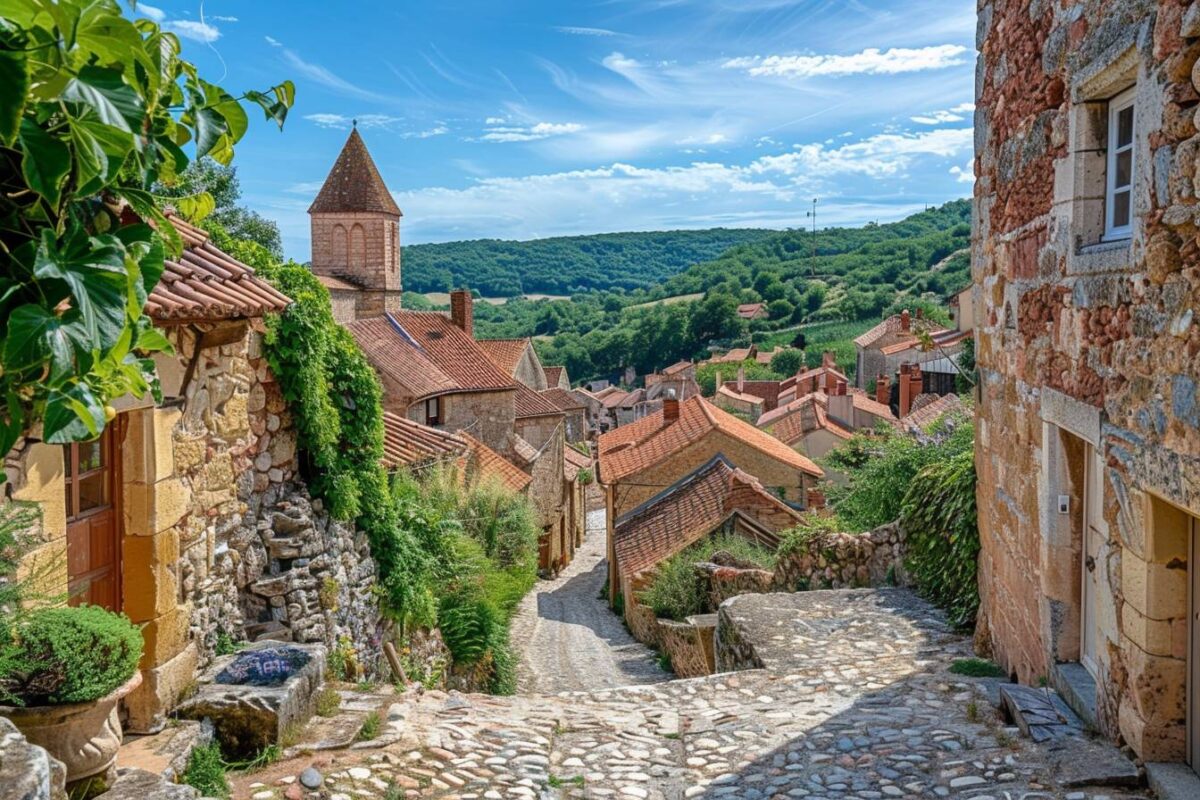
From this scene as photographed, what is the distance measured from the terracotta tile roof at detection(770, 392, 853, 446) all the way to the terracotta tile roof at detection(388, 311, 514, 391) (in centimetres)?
1086

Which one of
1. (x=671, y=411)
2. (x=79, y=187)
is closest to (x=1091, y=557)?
(x=79, y=187)

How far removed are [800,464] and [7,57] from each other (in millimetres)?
24078

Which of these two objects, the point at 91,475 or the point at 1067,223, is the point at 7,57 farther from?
the point at 1067,223

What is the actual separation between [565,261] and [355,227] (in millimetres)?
126408

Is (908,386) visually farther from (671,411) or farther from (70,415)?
(70,415)

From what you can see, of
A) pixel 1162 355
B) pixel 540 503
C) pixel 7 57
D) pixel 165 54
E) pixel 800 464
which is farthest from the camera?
pixel 540 503

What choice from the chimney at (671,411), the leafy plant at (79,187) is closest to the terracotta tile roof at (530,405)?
the chimney at (671,411)

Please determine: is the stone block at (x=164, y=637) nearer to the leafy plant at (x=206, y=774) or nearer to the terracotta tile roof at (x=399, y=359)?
the leafy plant at (x=206, y=774)

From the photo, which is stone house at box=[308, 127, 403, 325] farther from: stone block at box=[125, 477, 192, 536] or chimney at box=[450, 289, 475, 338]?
stone block at box=[125, 477, 192, 536]

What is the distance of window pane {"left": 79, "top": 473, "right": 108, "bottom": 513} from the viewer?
5.52 meters

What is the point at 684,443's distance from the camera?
972 inches

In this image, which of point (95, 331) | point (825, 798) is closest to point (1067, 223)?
point (825, 798)

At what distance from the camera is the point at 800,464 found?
25.2m

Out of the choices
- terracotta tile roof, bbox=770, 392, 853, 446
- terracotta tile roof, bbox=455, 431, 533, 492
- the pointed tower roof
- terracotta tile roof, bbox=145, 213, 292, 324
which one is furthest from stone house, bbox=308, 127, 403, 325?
terracotta tile roof, bbox=145, 213, 292, 324
